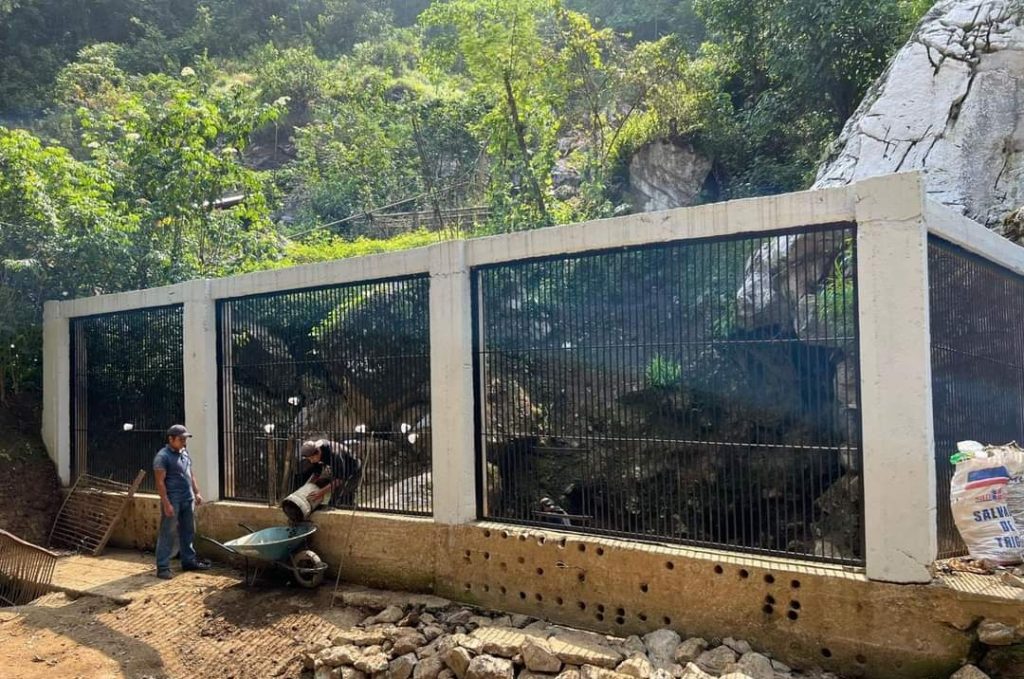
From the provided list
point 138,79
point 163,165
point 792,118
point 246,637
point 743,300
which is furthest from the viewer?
point 138,79

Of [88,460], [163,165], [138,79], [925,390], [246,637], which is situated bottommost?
[246,637]

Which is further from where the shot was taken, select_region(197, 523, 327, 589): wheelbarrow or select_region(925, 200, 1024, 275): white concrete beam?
select_region(197, 523, 327, 589): wheelbarrow

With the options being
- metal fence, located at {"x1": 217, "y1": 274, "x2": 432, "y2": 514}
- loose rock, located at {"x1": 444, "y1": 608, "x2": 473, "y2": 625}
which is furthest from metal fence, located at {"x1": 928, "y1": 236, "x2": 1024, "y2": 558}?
metal fence, located at {"x1": 217, "y1": 274, "x2": 432, "y2": 514}

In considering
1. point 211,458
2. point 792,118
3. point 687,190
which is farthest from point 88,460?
point 792,118

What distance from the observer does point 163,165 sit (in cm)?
1224

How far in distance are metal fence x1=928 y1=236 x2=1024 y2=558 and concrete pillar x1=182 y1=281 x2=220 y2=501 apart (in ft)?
23.6

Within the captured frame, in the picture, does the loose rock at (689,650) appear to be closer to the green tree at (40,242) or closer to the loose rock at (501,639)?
the loose rock at (501,639)

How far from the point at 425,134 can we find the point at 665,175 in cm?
751

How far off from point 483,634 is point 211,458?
4.37 m

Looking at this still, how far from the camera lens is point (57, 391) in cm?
1015

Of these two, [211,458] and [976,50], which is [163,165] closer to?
[211,458]

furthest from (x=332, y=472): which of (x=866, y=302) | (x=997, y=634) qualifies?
(x=997, y=634)

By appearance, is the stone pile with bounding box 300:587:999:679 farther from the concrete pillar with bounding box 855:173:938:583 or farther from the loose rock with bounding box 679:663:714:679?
the concrete pillar with bounding box 855:173:938:583

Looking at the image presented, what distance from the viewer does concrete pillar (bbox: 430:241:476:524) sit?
637cm
